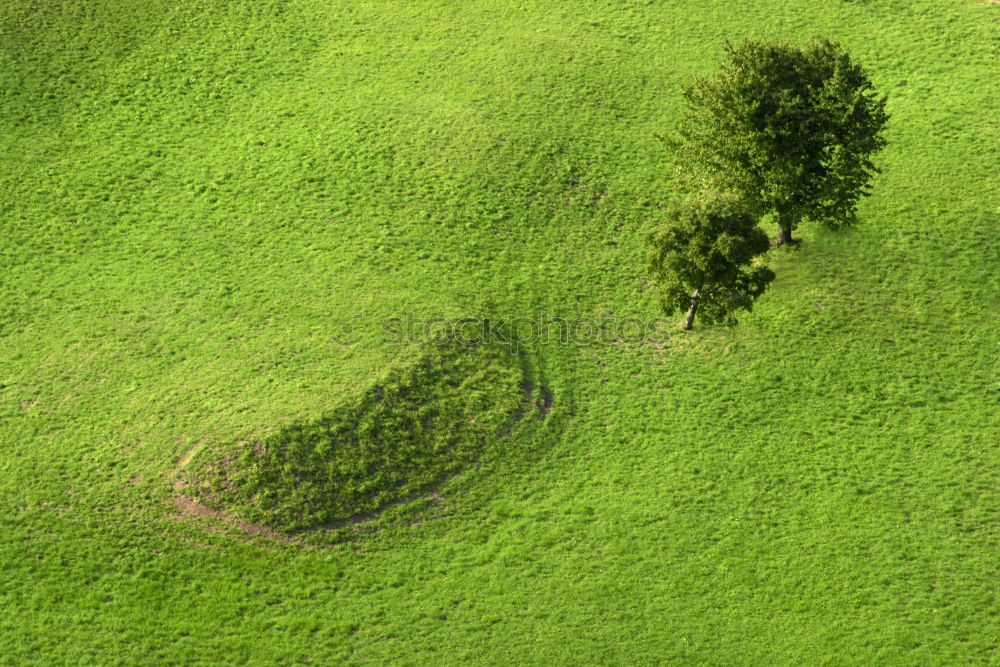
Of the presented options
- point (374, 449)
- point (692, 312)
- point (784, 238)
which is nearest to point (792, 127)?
point (784, 238)

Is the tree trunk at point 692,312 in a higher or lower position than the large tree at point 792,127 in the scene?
lower

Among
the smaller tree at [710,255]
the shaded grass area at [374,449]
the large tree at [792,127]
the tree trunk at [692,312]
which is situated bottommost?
the shaded grass area at [374,449]

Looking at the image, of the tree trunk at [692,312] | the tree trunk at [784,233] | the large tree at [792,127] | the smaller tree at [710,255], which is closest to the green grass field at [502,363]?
the tree trunk at [692,312]

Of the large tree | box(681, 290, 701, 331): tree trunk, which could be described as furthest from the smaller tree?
the large tree

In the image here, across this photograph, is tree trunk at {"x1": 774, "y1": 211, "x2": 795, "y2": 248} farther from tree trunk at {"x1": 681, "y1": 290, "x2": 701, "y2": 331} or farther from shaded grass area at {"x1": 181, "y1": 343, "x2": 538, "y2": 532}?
shaded grass area at {"x1": 181, "y1": 343, "x2": 538, "y2": 532}

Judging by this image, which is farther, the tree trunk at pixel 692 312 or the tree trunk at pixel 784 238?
the tree trunk at pixel 784 238

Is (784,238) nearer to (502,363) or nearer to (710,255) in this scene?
(710,255)

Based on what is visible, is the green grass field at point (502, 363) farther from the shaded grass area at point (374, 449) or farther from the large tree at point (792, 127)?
the large tree at point (792, 127)
